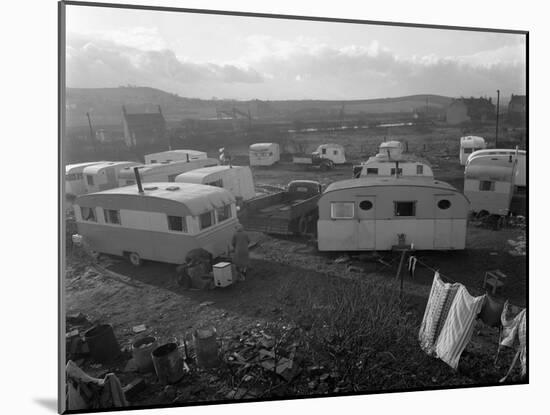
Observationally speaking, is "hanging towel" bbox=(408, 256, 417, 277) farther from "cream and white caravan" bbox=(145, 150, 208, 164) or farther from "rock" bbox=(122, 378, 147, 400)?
"rock" bbox=(122, 378, 147, 400)

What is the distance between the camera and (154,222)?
771 centimetres

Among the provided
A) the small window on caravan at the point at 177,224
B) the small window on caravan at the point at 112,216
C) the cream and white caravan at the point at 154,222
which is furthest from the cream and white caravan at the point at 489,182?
the small window on caravan at the point at 112,216

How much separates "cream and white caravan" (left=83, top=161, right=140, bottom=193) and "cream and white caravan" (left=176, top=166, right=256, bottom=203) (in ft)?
4.83

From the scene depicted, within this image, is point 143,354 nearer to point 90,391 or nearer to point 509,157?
point 90,391

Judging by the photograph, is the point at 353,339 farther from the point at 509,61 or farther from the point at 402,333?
the point at 509,61

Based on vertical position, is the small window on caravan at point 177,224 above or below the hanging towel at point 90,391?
above

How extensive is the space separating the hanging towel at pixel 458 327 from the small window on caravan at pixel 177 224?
478 cm

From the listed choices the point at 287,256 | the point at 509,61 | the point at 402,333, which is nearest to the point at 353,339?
the point at 402,333

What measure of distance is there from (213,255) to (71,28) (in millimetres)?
4406

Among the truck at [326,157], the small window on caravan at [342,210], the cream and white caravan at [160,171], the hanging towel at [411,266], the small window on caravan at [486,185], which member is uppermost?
the truck at [326,157]

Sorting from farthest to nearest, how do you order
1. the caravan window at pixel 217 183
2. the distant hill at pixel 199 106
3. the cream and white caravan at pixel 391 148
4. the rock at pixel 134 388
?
1. the caravan window at pixel 217 183
2. the cream and white caravan at pixel 391 148
3. the distant hill at pixel 199 106
4. the rock at pixel 134 388

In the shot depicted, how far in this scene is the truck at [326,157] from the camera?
8223 mm

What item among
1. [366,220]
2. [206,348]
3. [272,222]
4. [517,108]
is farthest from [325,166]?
[206,348]

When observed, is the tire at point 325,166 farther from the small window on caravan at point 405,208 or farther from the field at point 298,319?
the field at point 298,319
